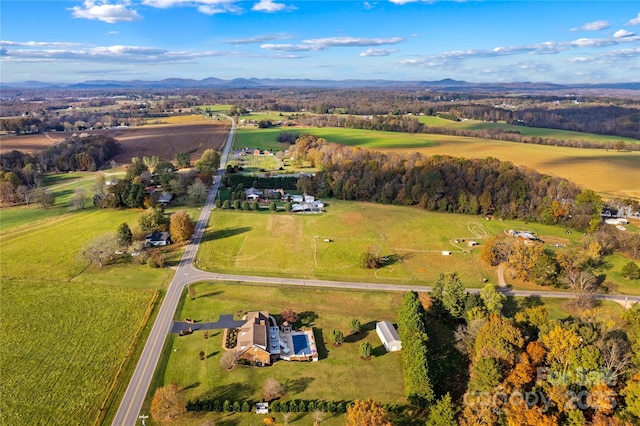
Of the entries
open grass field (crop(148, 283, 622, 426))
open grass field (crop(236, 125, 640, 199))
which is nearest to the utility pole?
open grass field (crop(148, 283, 622, 426))

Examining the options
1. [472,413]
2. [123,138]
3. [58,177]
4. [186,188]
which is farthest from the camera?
[123,138]

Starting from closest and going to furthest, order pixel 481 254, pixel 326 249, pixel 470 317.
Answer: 1. pixel 470 317
2. pixel 481 254
3. pixel 326 249

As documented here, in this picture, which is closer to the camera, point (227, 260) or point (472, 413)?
point (472, 413)

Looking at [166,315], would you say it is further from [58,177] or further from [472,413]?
[58,177]

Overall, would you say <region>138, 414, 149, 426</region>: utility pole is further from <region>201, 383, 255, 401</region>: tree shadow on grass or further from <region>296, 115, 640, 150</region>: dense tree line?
<region>296, 115, 640, 150</region>: dense tree line

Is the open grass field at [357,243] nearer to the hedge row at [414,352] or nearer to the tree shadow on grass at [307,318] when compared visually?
the tree shadow on grass at [307,318]

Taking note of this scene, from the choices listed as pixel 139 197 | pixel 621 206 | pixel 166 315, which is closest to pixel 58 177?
pixel 139 197
